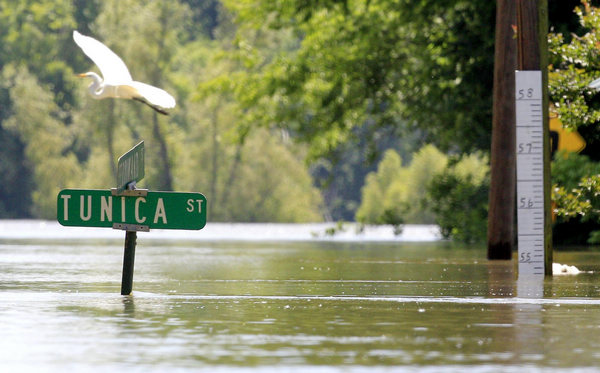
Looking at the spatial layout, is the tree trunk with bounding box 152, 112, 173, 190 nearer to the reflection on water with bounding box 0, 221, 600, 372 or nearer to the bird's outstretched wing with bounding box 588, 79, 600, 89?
the reflection on water with bounding box 0, 221, 600, 372

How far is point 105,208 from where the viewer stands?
16281 millimetres

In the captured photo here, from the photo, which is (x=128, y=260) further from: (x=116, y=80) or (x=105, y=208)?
(x=116, y=80)

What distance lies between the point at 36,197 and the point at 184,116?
1257 cm

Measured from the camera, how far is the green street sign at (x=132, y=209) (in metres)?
16.2

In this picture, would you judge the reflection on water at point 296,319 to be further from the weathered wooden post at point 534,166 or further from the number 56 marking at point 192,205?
the number 56 marking at point 192,205

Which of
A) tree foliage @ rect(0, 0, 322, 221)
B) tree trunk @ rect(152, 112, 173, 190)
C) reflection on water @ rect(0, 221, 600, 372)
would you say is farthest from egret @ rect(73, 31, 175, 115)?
tree trunk @ rect(152, 112, 173, 190)

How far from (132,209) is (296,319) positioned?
2.94 meters

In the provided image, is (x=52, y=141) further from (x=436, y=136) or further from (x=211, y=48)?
(x=436, y=136)

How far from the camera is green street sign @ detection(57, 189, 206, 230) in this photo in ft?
53.2

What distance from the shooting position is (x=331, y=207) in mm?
113125

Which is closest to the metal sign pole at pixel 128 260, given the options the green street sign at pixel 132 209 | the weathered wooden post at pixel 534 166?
the green street sign at pixel 132 209

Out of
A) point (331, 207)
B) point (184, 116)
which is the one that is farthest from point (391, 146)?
point (184, 116)

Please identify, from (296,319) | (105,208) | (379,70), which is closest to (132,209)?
(105,208)

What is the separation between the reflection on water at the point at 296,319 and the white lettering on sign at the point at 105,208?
0.83 meters
